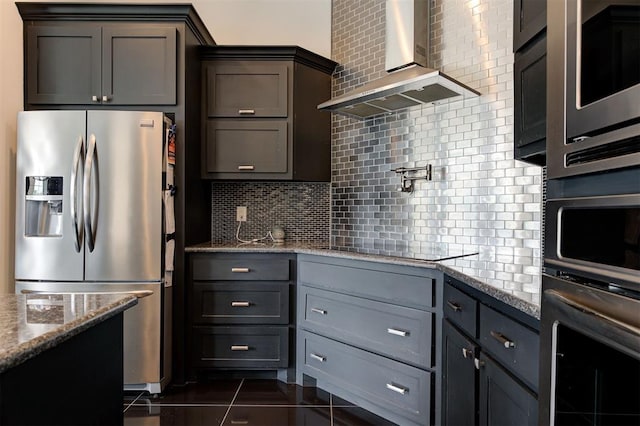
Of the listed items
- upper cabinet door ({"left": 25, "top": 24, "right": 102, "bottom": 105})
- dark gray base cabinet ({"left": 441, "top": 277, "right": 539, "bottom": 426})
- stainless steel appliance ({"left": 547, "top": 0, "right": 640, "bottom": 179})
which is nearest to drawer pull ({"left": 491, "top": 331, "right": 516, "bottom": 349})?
dark gray base cabinet ({"left": 441, "top": 277, "right": 539, "bottom": 426})

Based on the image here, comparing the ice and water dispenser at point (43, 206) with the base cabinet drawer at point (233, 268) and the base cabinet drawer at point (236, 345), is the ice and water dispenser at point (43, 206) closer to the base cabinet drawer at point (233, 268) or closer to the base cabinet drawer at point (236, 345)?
the base cabinet drawer at point (233, 268)

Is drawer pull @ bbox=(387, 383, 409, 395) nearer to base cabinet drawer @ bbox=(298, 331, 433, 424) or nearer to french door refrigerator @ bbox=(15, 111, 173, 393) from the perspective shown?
base cabinet drawer @ bbox=(298, 331, 433, 424)

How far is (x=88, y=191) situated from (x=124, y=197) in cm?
20

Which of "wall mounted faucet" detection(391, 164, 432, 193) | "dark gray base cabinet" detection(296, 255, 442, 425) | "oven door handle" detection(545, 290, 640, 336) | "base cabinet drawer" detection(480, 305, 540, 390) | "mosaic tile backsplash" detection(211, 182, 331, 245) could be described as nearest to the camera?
"oven door handle" detection(545, 290, 640, 336)

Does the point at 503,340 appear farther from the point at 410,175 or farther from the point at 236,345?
the point at 236,345

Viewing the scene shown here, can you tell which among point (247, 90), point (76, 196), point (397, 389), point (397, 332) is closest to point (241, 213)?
point (247, 90)

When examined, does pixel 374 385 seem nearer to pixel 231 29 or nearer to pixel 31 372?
pixel 31 372

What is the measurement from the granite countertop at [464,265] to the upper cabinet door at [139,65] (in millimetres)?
1038

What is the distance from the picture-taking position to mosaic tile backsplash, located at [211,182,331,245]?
10.7 ft

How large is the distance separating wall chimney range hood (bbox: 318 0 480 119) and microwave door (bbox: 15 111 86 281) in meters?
1.57

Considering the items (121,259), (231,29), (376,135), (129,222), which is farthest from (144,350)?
(231,29)

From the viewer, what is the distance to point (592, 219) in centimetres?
68

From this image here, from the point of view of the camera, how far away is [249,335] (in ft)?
8.82

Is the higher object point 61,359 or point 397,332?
point 61,359
